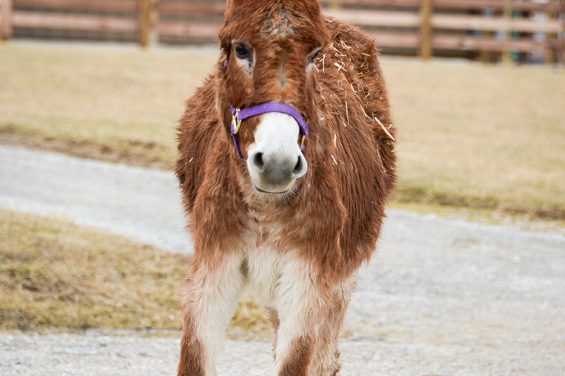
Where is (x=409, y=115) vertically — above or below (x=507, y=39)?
below

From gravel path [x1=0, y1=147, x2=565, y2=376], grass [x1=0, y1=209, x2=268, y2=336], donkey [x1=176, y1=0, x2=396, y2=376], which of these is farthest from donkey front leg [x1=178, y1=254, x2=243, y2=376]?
grass [x1=0, y1=209, x2=268, y2=336]

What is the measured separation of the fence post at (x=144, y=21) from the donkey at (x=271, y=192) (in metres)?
22.4

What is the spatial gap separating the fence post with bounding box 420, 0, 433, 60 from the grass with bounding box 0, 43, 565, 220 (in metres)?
0.63

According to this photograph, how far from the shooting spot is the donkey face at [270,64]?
3785 mm

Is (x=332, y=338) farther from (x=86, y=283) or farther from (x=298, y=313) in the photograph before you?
(x=86, y=283)

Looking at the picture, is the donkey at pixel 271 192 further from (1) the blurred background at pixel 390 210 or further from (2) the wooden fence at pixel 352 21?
(2) the wooden fence at pixel 352 21

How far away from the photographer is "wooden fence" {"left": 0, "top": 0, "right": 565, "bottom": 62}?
2644 centimetres

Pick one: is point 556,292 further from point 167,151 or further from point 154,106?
point 154,106

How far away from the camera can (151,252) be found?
866cm

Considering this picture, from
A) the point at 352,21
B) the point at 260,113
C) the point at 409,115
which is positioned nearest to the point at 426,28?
the point at 352,21

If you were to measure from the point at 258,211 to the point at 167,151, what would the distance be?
404 inches

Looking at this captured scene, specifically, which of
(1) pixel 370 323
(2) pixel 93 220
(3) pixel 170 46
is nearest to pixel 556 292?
(1) pixel 370 323

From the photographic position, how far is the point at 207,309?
13.8ft

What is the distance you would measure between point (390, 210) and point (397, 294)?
133 inches
